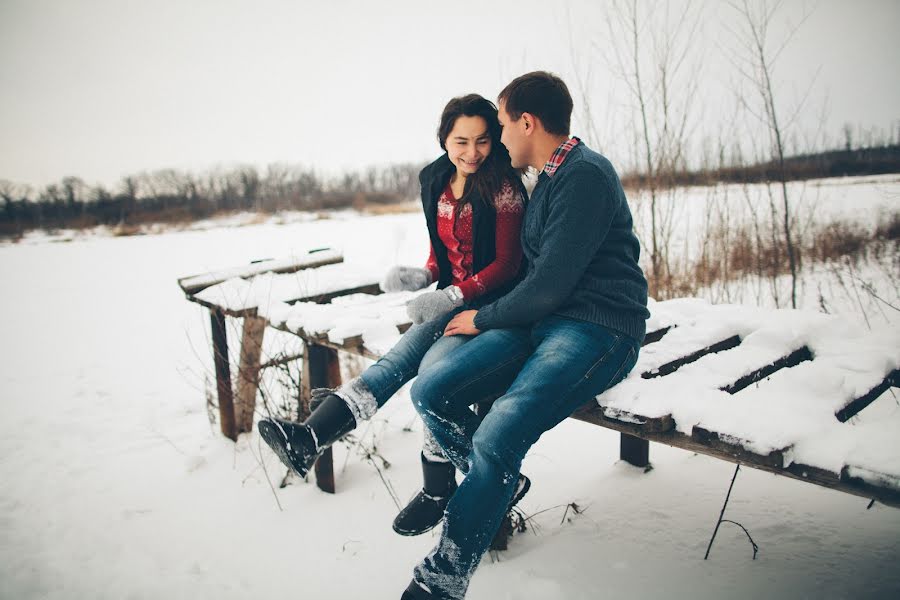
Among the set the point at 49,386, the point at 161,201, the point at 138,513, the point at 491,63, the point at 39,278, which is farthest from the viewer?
the point at 161,201

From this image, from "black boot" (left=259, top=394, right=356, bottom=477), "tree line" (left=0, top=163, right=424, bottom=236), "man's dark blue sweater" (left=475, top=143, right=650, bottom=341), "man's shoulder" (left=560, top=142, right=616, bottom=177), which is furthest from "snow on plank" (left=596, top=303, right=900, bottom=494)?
"tree line" (left=0, top=163, right=424, bottom=236)

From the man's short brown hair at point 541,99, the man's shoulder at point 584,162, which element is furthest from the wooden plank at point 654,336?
the man's short brown hair at point 541,99

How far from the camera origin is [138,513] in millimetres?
3014

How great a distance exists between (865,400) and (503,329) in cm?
116

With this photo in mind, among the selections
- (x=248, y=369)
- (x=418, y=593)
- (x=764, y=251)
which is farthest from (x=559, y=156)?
(x=764, y=251)

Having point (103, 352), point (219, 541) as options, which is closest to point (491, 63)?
point (219, 541)

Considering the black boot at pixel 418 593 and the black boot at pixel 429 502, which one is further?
the black boot at pixel 429 502

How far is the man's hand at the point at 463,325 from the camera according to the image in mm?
2045

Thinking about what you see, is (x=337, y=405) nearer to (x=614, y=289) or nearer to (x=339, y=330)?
(x=339, y=330)

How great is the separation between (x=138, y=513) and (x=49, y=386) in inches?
125

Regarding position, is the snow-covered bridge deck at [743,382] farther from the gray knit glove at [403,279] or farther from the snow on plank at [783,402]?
the gray knit glove at [403,279]

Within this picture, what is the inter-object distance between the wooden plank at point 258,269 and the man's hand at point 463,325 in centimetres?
251

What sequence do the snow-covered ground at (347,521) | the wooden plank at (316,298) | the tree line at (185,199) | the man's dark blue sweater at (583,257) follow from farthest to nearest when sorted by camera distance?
the tree line at (185,199)
the wooden plank at (316,298)
the snow-covered ground at (347,521)
the man's dark blue sweater at (583,257)

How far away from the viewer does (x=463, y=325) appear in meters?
2.07
